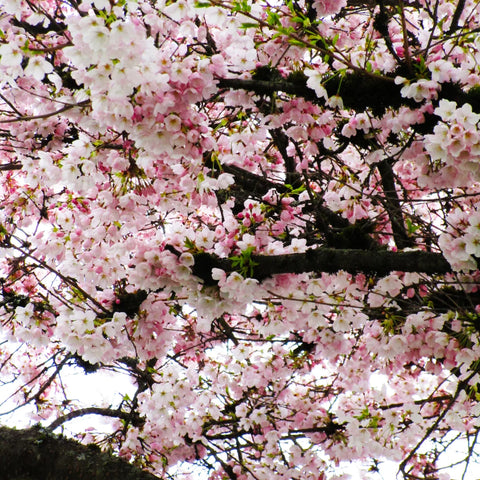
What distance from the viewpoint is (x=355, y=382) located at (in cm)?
536

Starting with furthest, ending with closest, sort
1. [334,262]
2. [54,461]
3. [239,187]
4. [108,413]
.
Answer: [108,413]
[239,187]
[334,262]
[54,461]

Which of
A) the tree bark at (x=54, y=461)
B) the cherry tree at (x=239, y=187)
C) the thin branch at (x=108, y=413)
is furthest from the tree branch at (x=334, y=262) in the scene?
the thin branch at (x=108, y=413)

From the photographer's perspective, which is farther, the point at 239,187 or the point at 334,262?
the point at 239,187

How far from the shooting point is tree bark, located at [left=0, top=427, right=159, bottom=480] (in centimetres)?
251

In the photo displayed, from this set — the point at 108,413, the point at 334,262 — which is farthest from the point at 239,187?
the point at 108,413

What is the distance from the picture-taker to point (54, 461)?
2625mm

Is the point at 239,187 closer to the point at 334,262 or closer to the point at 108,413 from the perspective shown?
the point at 334,262

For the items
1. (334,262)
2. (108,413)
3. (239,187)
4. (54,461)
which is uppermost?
(239,187)

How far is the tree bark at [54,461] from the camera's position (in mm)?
2512

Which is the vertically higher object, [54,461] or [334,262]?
[334,262]

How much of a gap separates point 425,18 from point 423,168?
7.00ft

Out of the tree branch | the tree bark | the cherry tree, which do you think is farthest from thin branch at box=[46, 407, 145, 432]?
the tree branch

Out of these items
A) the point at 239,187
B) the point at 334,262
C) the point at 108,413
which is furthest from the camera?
the point at 108,413

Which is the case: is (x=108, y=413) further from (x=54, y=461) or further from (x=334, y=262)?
(x=334, y=262)
